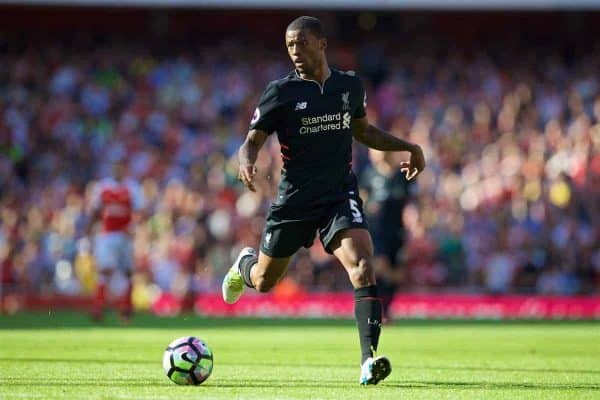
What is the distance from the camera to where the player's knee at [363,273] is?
874cm

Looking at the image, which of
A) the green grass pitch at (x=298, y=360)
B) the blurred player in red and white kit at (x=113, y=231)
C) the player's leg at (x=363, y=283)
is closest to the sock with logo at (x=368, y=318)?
the player's leg at (x=363, y=283)

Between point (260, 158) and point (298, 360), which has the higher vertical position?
point (260, 158)

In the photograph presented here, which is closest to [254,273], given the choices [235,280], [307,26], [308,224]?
[235,280]

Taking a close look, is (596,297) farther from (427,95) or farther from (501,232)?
(427,95)

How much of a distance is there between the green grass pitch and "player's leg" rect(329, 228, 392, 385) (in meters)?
0.33

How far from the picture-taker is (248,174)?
8562 millimetres

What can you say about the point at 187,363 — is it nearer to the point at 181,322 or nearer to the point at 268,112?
the point at 268,112

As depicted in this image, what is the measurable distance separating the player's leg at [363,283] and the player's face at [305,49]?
1238mm

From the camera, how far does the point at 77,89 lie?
89.0 ft

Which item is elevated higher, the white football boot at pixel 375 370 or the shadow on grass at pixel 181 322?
the shadow on grass at pixel 181 322

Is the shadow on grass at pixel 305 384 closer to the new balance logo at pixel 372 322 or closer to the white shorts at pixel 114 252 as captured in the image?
the new balance logo at pixel 372 322

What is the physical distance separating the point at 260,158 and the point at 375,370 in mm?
16667

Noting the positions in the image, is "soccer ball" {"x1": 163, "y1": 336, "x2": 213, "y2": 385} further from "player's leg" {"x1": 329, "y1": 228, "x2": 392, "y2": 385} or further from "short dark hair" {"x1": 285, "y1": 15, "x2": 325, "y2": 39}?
A: "short dark hair" {"x1": 285, "y1": 15, "x2": 325, "y2": 39}

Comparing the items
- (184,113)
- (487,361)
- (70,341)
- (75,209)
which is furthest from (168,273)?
(487,361)
